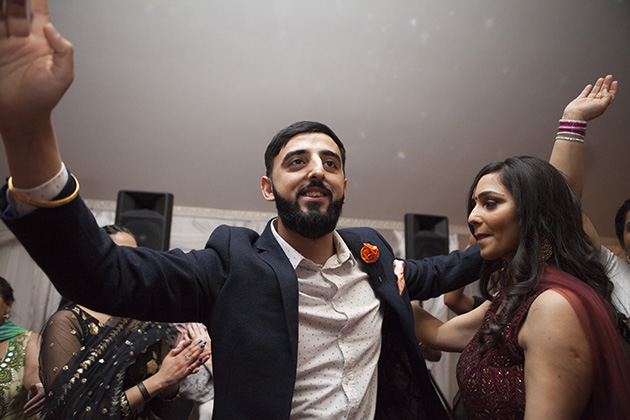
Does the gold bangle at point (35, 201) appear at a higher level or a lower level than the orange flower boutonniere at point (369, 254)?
higher

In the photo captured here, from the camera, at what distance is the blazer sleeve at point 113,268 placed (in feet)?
3.04

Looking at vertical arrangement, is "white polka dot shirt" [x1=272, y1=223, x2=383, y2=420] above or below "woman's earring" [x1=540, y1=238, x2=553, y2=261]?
below

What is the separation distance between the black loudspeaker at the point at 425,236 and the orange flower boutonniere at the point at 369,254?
7.33ft

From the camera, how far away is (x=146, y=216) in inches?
145

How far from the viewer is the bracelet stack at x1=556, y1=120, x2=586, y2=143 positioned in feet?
5.94

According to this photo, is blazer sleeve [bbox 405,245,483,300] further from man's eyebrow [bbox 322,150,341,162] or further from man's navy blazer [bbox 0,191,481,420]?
man's eyebrow [bbox 322,150,341,162]

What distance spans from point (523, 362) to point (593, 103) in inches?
44.9

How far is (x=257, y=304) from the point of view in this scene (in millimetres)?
1320

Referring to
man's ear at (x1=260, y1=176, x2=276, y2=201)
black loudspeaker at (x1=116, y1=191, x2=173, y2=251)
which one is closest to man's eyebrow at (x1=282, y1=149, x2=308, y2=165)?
man's ear at (x1=260, y1=176, x2=276, y2=201)

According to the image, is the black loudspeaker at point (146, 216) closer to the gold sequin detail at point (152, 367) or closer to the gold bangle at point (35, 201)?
the gold sequin detail at point (152, 367)

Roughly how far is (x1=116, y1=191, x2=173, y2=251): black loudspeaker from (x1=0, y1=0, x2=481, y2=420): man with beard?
218cm

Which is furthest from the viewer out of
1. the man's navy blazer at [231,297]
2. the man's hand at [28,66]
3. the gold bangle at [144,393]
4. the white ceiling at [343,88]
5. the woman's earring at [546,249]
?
the white ceiling at [343,88]

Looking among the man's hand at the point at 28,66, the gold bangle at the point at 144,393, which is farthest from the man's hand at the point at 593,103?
the gold bangle at the point at 144,393

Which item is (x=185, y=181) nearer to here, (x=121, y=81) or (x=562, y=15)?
(x=121, y=81)
